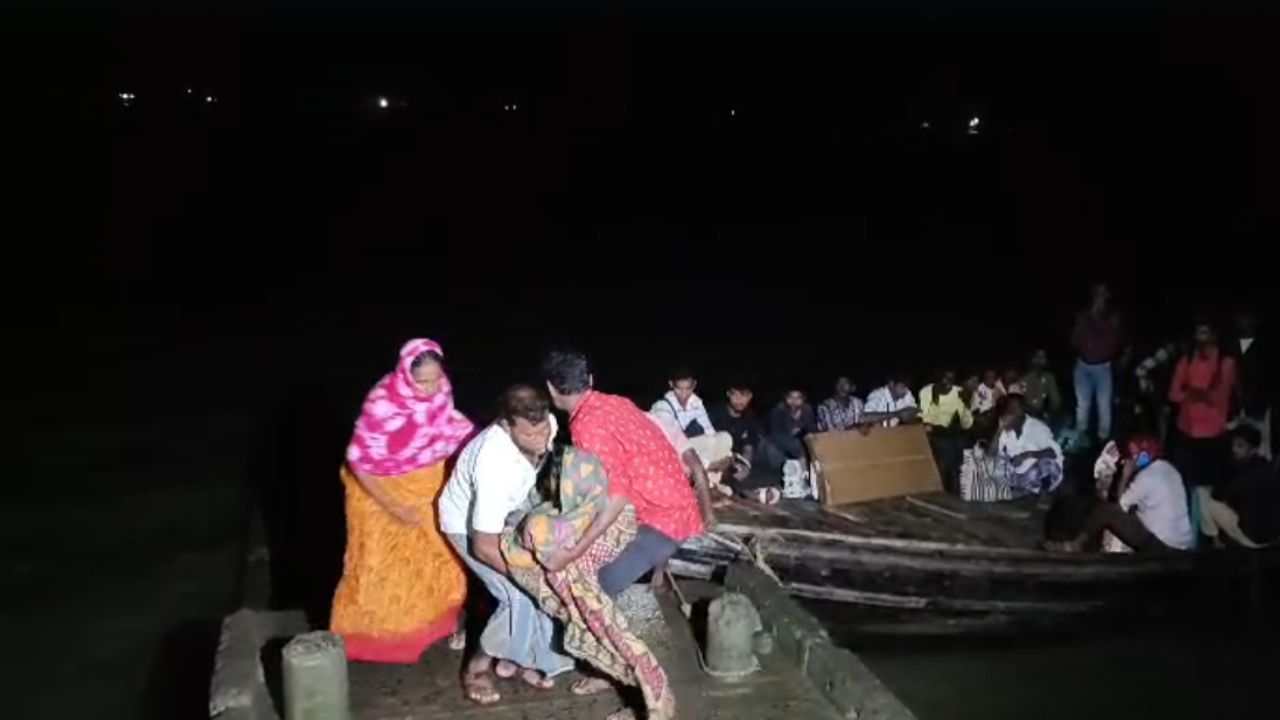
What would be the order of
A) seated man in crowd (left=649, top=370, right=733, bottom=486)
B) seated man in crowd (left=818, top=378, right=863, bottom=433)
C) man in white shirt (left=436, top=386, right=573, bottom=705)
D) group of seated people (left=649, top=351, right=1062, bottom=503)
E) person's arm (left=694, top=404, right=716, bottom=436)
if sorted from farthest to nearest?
seated man in crowd (left=818, top=378, right=863, bottom=433)
group of seated people (left=649, top=351, right=1062, bottom=503)
person's arm (left=694, top=404, right=716, bottom=436)
seated man in crowd (left=649, top=370, right=733, bottom=486)
man in white shirt (left=436, top=386, right=573, bottom=705)

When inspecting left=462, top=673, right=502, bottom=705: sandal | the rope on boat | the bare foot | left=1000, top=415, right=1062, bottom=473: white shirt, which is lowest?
left=462, top=673, right=502, bottom=705: sandal

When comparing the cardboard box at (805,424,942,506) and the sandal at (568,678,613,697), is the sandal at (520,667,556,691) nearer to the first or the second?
the sandal at (568,678,613,697)

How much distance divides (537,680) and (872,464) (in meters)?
5.09

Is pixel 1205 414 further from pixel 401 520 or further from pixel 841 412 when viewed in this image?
pixel 401 520

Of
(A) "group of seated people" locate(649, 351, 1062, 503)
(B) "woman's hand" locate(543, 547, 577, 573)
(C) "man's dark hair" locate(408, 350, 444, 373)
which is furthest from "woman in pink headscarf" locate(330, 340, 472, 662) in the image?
(A) "group of seated people" locate(649, 351, 1062, 503)

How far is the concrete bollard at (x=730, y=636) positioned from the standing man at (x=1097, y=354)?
7.16m

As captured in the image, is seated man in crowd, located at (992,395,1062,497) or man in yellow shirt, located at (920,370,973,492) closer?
seated man in crowd, located at (992,395,1062,497)

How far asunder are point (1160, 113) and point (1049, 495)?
2754cm

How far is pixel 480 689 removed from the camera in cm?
556

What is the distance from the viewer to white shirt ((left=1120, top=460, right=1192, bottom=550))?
9.05m

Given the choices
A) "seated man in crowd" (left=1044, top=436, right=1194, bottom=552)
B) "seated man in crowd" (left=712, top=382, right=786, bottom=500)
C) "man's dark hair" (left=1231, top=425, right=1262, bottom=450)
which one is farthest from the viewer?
"seated man in crowd" (left=712, top=382, right=786, bottom=500)

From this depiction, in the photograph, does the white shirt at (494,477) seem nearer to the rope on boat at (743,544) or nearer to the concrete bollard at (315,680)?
the concrete bollard at (315,680)

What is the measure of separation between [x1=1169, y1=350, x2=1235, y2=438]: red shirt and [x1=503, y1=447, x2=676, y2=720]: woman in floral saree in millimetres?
6824

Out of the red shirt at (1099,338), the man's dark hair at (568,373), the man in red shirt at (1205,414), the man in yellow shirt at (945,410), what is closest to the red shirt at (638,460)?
the man's dark hair at (568,373)
